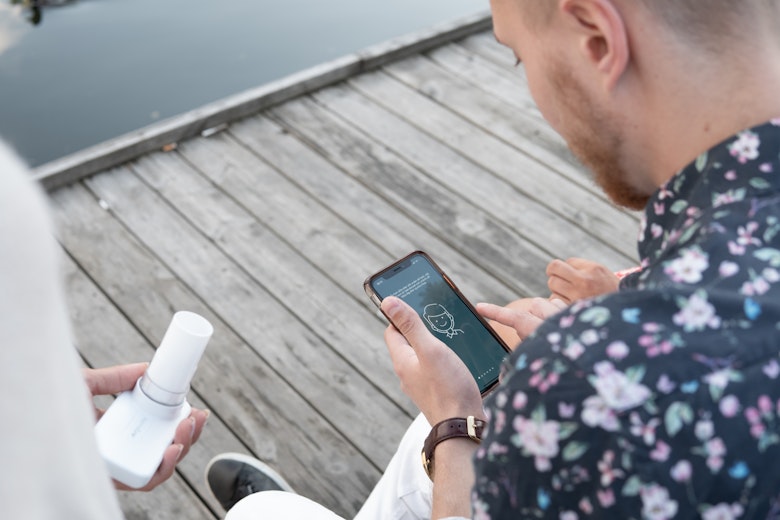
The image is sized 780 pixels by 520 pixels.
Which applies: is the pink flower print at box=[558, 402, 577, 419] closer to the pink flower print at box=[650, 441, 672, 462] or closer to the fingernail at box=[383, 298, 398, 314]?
the pink flower print at box=[650, 441, 672, 462]

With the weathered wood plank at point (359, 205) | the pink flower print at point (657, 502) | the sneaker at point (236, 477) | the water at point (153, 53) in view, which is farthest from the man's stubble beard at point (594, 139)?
the water at point (153, 53)

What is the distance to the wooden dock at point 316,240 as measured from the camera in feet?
5.42

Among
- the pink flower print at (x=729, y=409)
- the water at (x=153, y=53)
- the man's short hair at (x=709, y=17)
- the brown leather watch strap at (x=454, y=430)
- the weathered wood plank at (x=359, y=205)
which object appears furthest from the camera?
the water at (x=153, y=53)

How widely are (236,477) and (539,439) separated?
961 mm

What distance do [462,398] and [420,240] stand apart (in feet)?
3.53

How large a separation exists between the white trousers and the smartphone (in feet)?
0.35

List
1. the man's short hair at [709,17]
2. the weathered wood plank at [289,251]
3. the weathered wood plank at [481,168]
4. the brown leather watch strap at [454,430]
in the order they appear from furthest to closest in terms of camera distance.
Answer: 1. the weathered wood plank at [481,168]
2. the weathered wood plank at [289,251]
3. the brown leather watch strap at [454,430]
4. the man's short hair at [709,17]

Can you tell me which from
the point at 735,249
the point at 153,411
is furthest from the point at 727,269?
the point at 153,411

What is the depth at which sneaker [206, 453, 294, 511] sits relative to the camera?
145 centimetres

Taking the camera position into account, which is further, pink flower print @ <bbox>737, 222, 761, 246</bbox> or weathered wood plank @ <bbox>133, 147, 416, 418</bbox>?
weathered wood plank @ <bbox>133, 147, 416, 418</bbox>

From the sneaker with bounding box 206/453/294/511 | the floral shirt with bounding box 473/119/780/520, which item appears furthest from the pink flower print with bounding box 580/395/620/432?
→ the sneaker with bounding box 206/453/294/511

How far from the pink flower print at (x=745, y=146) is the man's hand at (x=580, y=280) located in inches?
21.4

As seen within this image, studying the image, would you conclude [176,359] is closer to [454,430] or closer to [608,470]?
[454,430]

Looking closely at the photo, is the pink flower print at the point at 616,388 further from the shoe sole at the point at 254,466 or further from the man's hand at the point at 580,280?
the shoe sole at the point at 254,466
